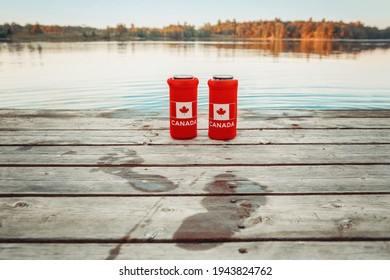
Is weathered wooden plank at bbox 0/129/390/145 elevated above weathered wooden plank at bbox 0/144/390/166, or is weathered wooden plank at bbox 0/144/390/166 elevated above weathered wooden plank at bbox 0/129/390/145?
weathered wooden plank at bbox 0/129/390/145

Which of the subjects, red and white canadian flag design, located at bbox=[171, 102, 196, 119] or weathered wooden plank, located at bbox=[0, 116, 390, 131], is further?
weathered wooden plank, located at bbox=[0, 116, 390, 131]

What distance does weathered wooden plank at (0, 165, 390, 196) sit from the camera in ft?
5.65

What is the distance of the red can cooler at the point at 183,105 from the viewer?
2.42 metres

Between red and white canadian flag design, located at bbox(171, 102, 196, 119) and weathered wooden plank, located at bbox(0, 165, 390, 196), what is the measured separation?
59 cm

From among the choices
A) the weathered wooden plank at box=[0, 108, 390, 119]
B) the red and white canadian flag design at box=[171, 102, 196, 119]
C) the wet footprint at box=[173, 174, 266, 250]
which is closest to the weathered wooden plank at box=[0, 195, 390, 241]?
the wet footprint at box=[173, 174, 266, 250]

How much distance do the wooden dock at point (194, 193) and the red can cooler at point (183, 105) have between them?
0.09 metres

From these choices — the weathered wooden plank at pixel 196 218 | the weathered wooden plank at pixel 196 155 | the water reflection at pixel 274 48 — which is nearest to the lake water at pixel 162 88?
the weathered wooden plank at pixel 196 155

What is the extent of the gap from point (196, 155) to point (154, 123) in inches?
34.5

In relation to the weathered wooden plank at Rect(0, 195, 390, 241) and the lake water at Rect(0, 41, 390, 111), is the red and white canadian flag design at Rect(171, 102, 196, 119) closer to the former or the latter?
the weathered wooden plank at Rect(0, 195, 390, 241)

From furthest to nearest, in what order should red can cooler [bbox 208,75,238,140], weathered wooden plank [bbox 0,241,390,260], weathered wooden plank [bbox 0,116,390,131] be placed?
weathered wooden plank [bbox 0,116,390,131] → red can cooler [bbox 208,75,238,140] → weathered wooden plank [bbox 0,241,390,260]

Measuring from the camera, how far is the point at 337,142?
244 cm

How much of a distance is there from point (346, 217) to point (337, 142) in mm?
1068
